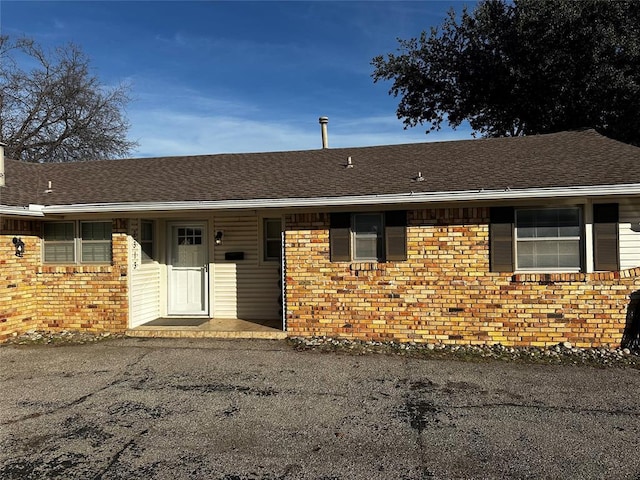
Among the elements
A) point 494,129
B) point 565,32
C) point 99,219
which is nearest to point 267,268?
point 99,219

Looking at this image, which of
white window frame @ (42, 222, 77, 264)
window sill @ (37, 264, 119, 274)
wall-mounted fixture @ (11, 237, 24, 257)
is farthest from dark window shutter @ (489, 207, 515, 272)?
wall-mounted fixture @ (11, 237, 24, 257)

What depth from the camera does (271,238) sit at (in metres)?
9.25

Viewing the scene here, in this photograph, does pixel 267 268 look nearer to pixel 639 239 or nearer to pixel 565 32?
pixel 639 239

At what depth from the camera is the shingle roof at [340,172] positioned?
718cm

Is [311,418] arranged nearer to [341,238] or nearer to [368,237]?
[341,238]

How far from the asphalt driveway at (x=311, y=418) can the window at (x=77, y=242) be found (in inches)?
87.8

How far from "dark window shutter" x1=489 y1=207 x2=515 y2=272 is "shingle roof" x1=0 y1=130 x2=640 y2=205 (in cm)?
49

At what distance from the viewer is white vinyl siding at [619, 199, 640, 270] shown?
22.1 feet

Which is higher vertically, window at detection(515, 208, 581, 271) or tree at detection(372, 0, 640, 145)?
tree at detection(372, 0, 640, 145)

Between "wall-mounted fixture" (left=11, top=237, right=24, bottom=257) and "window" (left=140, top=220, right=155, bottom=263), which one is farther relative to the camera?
"window" (left=140, top=220, right=155, bottom=263)

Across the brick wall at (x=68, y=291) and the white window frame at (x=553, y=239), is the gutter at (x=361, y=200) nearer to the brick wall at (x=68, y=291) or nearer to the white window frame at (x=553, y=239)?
the white window frame at (x=553, y=239)

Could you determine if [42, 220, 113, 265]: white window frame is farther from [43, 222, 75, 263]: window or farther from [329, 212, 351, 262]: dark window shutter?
[329, 212, 351, 262]: dark window shutter

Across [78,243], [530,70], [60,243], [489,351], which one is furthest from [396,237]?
[530,70]

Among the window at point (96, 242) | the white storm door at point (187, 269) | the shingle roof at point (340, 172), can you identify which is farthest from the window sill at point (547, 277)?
the window at point (96, 242)
